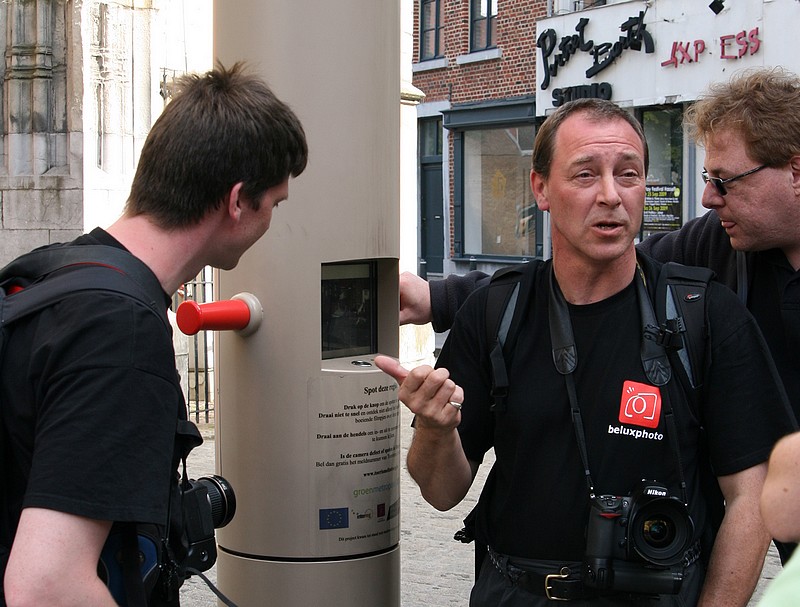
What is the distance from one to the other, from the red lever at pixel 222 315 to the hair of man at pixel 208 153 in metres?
0.60

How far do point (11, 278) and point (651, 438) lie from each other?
147cm

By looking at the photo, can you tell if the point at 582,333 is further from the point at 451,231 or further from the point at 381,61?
the point at 451,231

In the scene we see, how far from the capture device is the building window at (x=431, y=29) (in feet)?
75.3

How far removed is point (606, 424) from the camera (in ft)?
8.40

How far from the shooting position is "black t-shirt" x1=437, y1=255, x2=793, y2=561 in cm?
254

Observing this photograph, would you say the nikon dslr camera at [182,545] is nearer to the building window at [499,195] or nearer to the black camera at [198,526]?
the black camera at [198,526]

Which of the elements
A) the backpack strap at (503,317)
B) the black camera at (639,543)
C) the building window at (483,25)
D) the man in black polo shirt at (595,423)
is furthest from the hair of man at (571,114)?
the building window at (483,25)

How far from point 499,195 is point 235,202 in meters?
20.3

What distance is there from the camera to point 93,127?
1004cm

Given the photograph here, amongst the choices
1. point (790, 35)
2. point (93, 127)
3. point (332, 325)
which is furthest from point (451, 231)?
point (332, 325)

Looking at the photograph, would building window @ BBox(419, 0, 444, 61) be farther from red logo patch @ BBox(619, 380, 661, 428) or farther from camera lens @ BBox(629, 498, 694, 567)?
camera lens @ BBox(629, 498, 694, 567)

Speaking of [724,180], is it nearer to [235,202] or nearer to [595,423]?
[595,423]

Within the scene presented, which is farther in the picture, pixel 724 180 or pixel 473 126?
pixel 473 126

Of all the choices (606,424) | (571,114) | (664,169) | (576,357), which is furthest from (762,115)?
(664,169)
